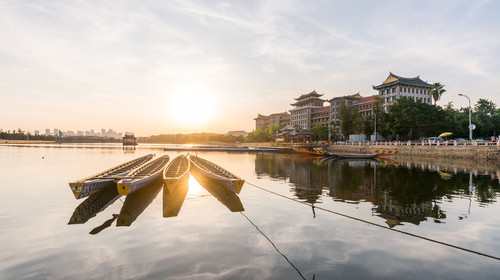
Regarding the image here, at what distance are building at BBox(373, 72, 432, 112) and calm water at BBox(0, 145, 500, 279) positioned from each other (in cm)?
8202

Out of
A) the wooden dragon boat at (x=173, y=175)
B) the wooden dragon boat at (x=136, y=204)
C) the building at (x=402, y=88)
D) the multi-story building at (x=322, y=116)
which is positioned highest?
the building at (x=402, y=88)

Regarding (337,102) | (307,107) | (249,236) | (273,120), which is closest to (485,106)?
(337,102)

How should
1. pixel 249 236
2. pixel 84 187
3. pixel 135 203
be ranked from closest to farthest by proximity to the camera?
pixel 249 236
pixel 84 187
pixel 135 203

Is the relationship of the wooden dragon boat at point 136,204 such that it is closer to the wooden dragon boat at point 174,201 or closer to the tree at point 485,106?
the wooden dragon boat at point 174,201

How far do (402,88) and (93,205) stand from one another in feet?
318

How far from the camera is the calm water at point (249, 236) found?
6379mm

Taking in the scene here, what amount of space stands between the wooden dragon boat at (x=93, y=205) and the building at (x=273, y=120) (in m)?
145

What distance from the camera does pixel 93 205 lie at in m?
12.3

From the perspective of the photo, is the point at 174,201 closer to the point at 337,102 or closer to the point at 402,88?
the point at 402,88

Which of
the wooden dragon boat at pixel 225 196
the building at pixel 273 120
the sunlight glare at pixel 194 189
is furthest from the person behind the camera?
the building at pixel 273 120

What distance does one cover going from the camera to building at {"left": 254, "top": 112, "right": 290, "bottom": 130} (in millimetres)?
165375

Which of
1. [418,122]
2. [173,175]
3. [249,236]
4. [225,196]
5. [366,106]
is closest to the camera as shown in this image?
[249,236]

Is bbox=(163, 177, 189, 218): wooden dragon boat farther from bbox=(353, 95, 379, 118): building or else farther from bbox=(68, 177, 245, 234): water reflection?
bbox=(353, 95, 379, 118): building

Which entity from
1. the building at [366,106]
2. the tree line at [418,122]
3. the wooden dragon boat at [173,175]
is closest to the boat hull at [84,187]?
the wooden dragon boat at [173,175]
